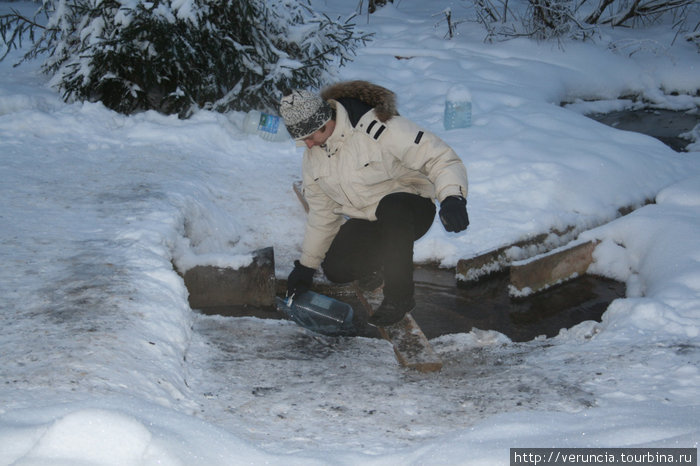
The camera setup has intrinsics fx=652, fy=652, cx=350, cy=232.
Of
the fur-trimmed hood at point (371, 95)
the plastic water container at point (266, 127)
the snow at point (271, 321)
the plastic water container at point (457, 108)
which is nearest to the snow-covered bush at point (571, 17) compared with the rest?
the snow at point (271, 321)

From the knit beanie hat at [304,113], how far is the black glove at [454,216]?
→ 692 mm

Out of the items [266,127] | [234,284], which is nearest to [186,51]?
[266,127]

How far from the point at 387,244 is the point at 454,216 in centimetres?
46

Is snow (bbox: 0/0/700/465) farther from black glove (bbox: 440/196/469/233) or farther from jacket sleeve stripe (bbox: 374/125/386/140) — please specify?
jacket sleeve stripe (bbox: 374/125/386/140)

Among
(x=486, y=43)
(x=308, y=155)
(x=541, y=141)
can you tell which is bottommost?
(x=308, y=155)

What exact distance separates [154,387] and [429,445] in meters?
0.96

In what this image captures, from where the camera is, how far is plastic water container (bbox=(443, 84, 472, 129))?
6.01 m

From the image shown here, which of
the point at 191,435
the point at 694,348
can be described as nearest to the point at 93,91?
the point at 191,435

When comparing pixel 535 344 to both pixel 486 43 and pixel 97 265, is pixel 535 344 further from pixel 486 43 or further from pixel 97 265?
pixel 486 43

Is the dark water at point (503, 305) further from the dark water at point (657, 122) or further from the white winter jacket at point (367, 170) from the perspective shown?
the dark water at point (657, 122)

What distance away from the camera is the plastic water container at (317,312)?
134 inches

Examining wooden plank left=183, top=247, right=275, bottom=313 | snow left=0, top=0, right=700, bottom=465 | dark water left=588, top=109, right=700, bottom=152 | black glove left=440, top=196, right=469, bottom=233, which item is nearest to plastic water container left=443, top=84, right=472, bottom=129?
snow left=0, top=0, right=700, bottom=465

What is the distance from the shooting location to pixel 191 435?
1.92 m

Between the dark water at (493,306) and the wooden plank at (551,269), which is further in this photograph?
the wooden plank at (551,269)
